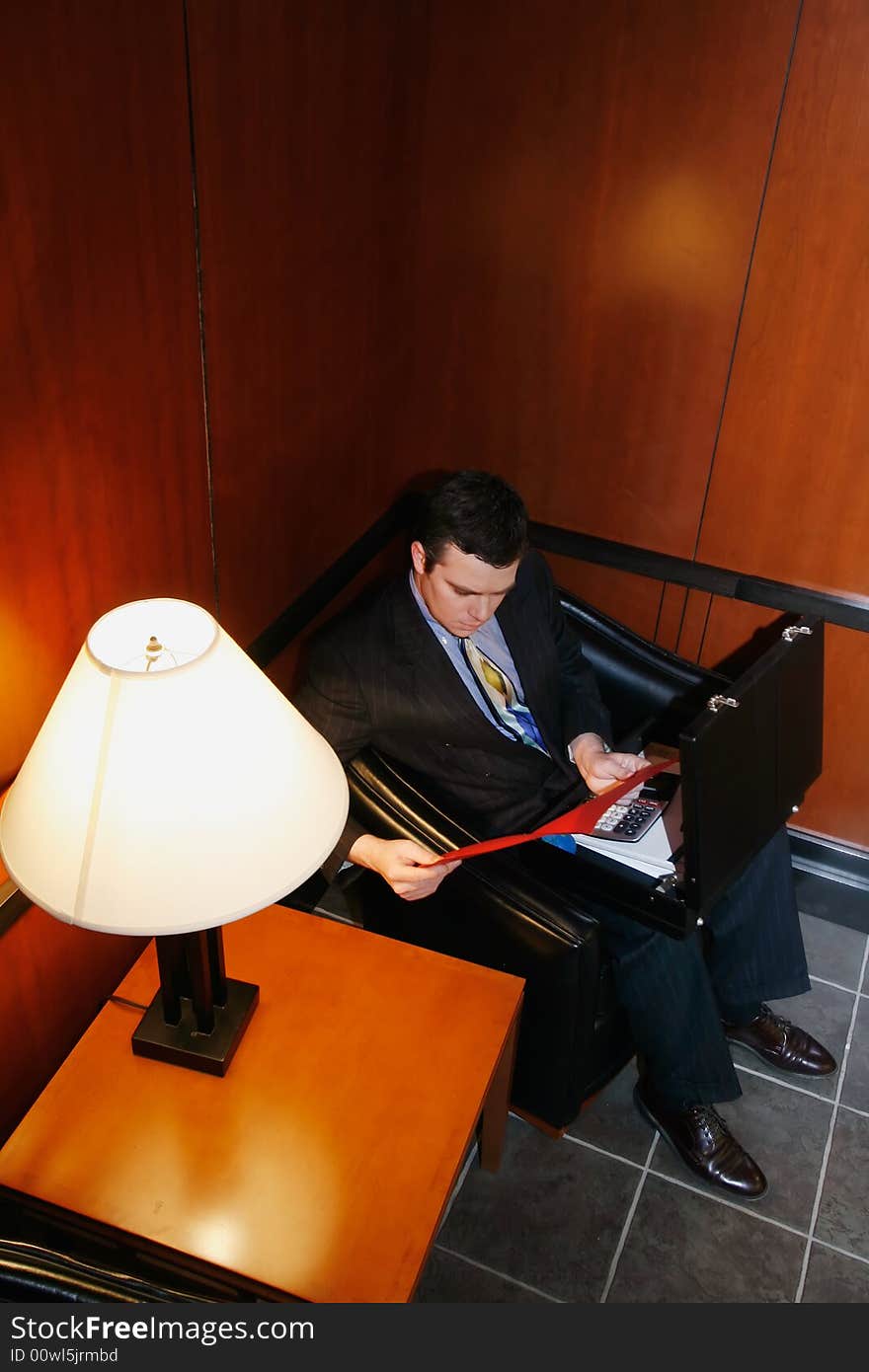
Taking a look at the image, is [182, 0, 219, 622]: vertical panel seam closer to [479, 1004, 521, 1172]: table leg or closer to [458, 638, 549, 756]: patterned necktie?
[458, 638, 549, 756]: patterned necktie

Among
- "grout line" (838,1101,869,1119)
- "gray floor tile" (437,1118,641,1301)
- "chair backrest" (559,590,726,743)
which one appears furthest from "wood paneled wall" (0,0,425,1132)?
"grout line" (838,1101,869,1119)

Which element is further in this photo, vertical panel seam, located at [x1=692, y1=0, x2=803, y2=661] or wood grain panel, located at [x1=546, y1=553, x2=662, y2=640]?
wood grain panel, located at [x1=546, y1=553, x2=662, y2=640]

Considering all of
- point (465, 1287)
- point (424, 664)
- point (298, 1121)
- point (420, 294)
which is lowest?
point (465, 1287)

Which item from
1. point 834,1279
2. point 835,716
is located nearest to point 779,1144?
point 834,1279

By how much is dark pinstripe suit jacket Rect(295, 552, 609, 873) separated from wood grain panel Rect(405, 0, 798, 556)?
1.64ft

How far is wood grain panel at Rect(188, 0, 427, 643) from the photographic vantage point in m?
1.92

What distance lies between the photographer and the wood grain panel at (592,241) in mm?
2398

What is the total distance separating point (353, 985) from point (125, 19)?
1.50m

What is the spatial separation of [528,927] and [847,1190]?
0.98 m

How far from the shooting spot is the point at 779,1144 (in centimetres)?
250

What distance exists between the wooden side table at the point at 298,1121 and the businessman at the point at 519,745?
238 mm

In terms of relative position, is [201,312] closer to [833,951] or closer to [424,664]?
[424,664]

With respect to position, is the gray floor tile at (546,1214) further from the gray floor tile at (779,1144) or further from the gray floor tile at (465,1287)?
the gray floor tile at (779,1144)

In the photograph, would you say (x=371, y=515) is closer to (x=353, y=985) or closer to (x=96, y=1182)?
(x=353, y=985)
